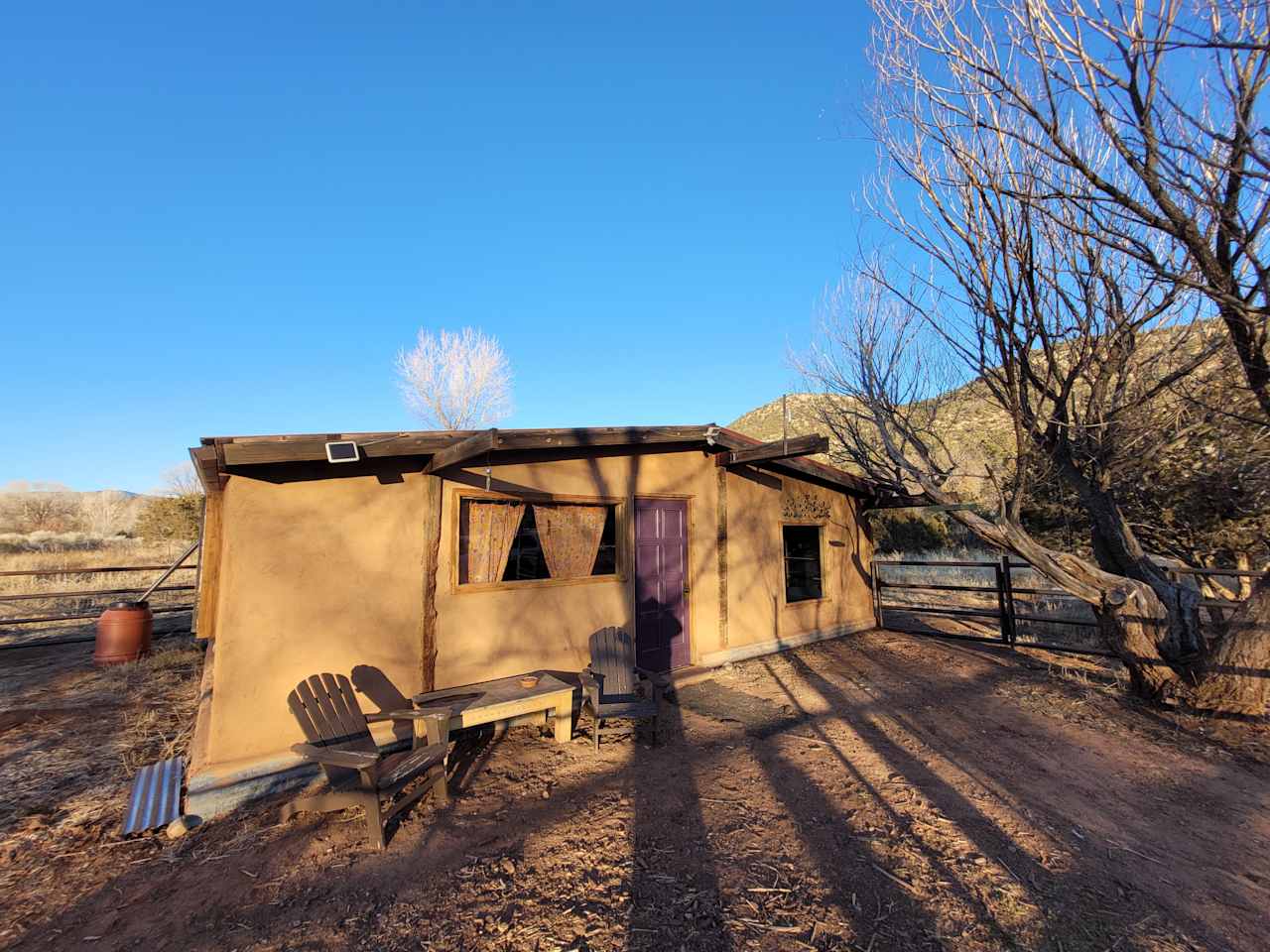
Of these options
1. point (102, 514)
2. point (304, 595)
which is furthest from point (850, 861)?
point (102, 514)

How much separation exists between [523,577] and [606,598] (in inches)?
41.1

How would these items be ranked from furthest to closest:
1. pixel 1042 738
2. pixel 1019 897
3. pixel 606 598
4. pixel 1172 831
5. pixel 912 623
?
1. pixel 912 623
2. pixel 606 598
3. pixel 1042 738
4. pixel 1172 831
5. pixel 1019 897

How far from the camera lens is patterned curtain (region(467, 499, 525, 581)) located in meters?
5.30

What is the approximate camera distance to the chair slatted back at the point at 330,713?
3959mm

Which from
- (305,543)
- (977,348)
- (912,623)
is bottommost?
(912,623)

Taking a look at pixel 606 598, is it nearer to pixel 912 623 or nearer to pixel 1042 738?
pixel 1042 738

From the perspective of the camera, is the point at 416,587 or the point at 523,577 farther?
the point at 523,577

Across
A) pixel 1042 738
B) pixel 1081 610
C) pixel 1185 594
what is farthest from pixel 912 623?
pixel 1042 738

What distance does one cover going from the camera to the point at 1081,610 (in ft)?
38.9

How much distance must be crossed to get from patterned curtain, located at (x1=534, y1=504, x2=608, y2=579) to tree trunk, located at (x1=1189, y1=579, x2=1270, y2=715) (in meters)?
6.13

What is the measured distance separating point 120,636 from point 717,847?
8.52 m

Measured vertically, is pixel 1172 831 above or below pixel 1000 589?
below

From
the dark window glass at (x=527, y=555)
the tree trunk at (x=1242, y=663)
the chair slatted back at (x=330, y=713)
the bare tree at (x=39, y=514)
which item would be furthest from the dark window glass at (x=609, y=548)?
the bare tree at (x=39, y=514)

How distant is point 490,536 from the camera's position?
5418 mm
